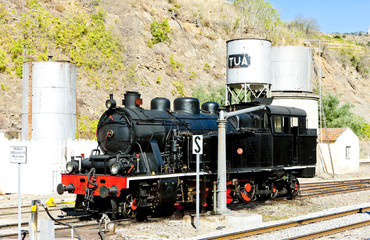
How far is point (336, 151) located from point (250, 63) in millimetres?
10794

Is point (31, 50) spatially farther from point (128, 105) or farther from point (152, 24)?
point (128, 105)

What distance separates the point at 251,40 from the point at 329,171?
39.6ft

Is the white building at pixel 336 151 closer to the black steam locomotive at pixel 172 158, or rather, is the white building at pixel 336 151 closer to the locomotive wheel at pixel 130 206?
the black steam locomotive at pixel 172 158

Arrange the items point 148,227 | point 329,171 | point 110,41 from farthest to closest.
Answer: point 110,41 < point 329,171 < point 148,227

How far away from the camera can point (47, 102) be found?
66.9 ft

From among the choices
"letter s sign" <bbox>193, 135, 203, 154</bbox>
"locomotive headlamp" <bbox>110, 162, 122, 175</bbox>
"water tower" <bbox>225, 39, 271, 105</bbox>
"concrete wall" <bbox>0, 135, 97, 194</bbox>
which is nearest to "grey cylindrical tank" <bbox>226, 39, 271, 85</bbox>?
"water tower" <bbox>225, 39, 271, 105</bbox>

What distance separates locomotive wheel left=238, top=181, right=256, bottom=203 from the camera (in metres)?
16.2

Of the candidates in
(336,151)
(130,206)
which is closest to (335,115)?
(336,151)

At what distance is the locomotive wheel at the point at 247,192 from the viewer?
53.3 feet

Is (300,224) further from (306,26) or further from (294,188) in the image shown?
(306,26)

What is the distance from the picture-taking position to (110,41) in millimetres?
43656

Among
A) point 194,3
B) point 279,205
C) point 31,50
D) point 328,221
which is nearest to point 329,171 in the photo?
point 279,205

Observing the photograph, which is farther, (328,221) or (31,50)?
(31,50)

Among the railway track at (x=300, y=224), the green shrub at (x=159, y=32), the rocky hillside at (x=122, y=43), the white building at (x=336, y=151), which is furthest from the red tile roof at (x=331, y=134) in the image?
the green shrub at (x=159, y=32)
